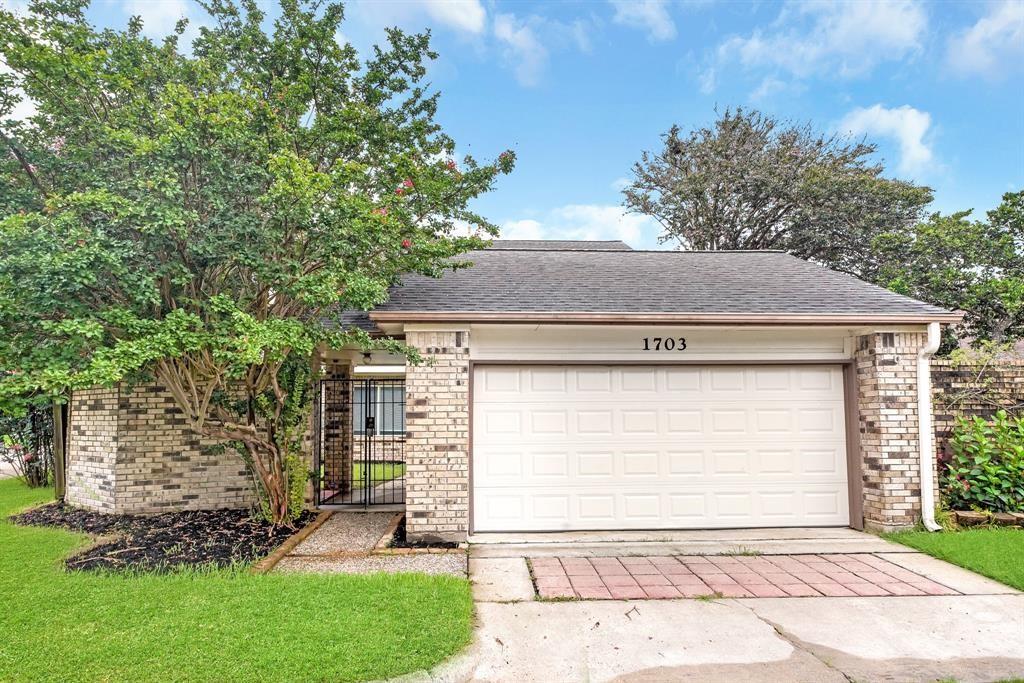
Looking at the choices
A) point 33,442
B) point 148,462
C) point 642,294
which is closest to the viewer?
point 642,294

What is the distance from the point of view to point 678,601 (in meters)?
4.08

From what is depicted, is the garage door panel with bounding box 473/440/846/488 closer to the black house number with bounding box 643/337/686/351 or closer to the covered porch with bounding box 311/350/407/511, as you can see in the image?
the black house number with bounding box 643/337/686/351

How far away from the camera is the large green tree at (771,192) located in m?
17.7

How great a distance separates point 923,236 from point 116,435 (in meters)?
16.6

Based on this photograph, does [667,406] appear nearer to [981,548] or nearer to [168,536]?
[981,548]

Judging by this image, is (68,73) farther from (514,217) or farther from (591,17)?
(514,217)

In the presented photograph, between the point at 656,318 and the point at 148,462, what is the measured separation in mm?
7048

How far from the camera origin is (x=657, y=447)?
20.9 feet

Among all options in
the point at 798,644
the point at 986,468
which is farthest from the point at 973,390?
the point at 798,644

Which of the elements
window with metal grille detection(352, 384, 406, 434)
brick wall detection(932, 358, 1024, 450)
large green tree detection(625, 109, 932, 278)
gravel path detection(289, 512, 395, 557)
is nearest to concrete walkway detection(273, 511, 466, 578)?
gravel path detection(289, 512, 395, 557)

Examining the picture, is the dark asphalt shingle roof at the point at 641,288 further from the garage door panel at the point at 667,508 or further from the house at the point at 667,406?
the garage door panel at the point at 667,508

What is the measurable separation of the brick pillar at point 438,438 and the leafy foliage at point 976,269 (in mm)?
11153

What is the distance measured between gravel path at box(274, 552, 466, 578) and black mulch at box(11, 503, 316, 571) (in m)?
0.54

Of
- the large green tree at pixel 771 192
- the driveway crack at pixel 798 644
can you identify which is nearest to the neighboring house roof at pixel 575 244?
the driveway crack at pixel 798 644
